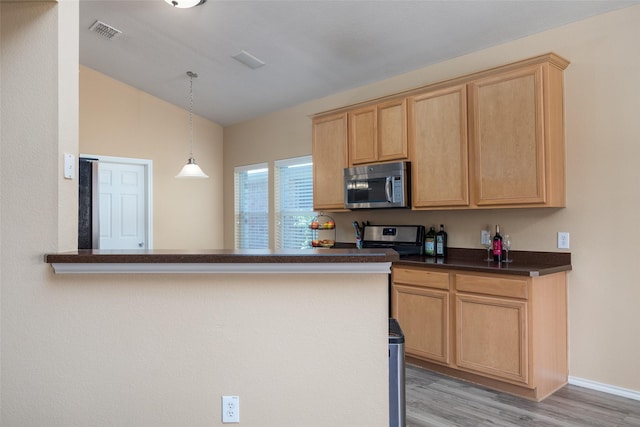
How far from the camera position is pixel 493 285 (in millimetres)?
2955

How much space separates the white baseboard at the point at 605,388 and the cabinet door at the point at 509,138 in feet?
4.24

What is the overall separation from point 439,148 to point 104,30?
11.0 feet

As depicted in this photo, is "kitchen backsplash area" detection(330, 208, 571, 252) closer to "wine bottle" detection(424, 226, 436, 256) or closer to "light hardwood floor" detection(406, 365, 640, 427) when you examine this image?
"wine bottle" detection(424, 226, 436, 256)

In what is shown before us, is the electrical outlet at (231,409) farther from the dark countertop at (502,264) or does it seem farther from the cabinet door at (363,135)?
the cabinet door at (363,135)

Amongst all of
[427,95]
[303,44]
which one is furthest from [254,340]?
[303,44]

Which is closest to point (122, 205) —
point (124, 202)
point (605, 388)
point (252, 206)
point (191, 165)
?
point (124, 202)

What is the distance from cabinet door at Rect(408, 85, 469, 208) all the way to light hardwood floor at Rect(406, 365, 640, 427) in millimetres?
1370

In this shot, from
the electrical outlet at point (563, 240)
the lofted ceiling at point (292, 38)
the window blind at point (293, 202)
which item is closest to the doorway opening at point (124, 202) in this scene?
the lofted ceiling at point (292, 38)

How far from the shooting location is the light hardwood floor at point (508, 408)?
2537 millimetres

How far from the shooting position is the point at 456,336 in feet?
10.4

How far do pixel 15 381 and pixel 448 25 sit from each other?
337 centimetres

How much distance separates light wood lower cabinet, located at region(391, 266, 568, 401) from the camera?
2.81 meters

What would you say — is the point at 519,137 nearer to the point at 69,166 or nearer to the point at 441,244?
the point at 441,244

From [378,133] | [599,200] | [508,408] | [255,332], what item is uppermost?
[378,133]
